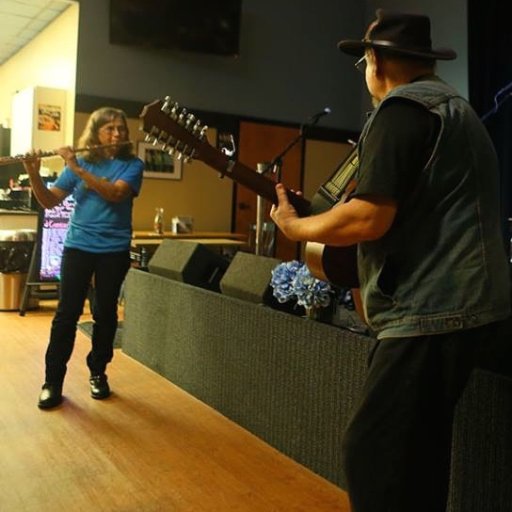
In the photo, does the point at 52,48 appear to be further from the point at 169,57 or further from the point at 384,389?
the point at 384,389

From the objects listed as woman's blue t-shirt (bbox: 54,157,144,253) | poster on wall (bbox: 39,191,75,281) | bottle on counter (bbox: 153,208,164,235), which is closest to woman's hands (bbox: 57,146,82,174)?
woman's blue t-shirt (bbox: 54,157,144,253)

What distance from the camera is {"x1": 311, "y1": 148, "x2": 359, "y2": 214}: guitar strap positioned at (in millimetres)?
1784

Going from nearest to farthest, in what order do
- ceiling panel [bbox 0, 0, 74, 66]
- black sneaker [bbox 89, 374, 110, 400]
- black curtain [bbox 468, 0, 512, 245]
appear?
black sneaker [bbox 89, 374, 110, 400], black curtain [bbox 468, 0, 512, 245], ceiling panel [bbox 0, 0, 74, 66]

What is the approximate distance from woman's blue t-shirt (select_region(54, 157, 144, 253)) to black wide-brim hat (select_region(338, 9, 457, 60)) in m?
1.67

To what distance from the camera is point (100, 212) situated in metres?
2.79

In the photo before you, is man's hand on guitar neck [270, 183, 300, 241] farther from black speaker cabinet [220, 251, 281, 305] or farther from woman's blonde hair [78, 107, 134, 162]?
woman's blonde hair [78, 107, 134, 162]

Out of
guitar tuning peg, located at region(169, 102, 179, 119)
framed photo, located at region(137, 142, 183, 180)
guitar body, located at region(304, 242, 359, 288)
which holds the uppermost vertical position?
framed photo, located at region(137, 142, 183, 180)

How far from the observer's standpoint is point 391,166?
1172 millimetres

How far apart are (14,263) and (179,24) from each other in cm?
306

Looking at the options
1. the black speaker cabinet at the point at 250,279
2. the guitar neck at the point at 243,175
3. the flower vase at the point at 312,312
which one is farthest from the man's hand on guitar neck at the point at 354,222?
the black speaker cabinet at the point at 250,279

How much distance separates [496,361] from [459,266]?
52 centimetres

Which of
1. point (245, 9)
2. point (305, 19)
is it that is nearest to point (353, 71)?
point (305, 19)

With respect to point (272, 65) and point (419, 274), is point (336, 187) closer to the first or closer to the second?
point (419, 274)

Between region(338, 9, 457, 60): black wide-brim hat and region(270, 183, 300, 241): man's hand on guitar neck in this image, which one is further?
region(270, 183, 300, 241): man's hand on guitar neck
